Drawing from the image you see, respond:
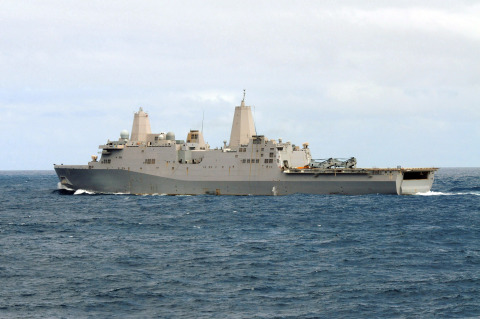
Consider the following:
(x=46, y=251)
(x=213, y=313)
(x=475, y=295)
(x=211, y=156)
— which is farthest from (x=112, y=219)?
(x=475, y=295)

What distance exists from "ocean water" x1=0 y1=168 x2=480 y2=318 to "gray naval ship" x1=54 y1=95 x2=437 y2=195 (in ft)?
31.2

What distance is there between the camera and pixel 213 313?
15289mm

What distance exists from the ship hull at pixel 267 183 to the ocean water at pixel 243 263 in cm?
900

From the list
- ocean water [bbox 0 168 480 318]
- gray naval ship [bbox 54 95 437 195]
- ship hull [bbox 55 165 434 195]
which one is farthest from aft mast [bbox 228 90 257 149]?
ocean water [bbox 0 168 480 318]

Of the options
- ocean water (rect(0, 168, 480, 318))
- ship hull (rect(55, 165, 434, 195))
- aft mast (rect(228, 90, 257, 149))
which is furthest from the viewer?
aft mast (rect(228, 90, 257, 149))

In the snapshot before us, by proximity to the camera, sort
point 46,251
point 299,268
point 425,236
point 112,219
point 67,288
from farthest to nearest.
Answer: point 112,219 < point 425,236 < point 46,251 < point 299,268 < point 67,288

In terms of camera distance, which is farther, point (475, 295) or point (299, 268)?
point (299, 268)

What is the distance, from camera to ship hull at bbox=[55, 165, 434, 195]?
46.8 meters

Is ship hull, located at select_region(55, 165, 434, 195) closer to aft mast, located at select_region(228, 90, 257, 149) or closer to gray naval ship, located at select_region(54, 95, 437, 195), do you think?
gray naval ship, located at select_region(54, 95, 437, 195)

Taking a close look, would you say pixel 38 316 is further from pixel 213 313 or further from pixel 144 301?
pixel 213 313

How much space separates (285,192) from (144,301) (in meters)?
32.7

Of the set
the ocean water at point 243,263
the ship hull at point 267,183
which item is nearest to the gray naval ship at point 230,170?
the ship hull at point 267,183

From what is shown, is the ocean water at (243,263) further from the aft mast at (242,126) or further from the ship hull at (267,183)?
the aft mast at (242,126)

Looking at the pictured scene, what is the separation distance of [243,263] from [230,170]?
1110 inches
